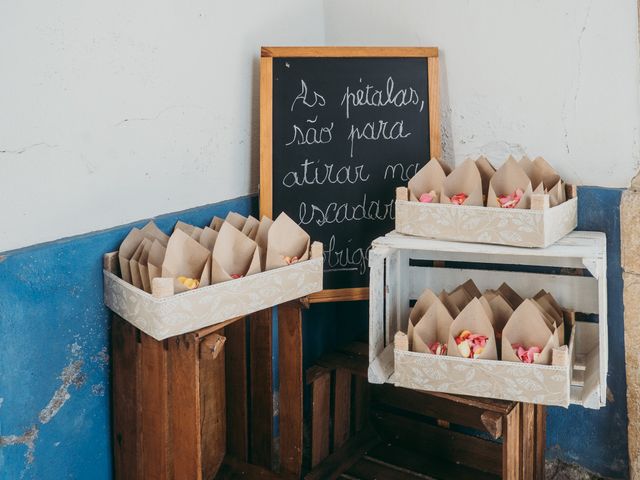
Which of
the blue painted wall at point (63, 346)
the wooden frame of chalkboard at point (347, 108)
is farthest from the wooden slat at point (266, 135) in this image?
the blue painted wall at point (63, 346)

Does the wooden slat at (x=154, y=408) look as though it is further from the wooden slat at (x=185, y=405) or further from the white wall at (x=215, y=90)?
the white wall at (x=215, y=90)

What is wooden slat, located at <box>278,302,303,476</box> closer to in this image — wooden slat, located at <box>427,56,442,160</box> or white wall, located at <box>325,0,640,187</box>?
wooden slat, located at <box>427,56,442,160</box>

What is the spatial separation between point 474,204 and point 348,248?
25.3 inches

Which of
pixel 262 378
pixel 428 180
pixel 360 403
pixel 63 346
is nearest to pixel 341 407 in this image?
pixel 360 403

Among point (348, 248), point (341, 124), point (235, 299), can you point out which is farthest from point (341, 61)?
point (235, 299)

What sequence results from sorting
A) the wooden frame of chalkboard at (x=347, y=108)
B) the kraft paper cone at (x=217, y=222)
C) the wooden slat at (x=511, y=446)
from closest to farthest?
the wooden slat at (x=511, y=446), the kraft paper cone at (x=217, y=222), the wooden frame of chalkboard at (x=347, y=108)

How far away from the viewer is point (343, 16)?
3016 millimetres

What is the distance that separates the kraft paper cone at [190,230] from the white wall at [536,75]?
107 cm

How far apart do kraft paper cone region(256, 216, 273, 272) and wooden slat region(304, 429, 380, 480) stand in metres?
0.98

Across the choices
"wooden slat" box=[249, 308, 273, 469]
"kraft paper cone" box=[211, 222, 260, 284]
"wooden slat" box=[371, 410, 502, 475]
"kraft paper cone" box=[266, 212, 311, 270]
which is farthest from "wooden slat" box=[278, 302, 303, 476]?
"wooden slat" box=[371, 410, 502, 475]

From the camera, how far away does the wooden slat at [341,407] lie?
2949mm

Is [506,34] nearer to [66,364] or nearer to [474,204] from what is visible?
[474,204]

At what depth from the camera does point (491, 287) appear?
2709mm

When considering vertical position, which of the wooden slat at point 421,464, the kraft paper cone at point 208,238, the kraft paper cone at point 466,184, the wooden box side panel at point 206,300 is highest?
the kraft paper cone at point 466,184
